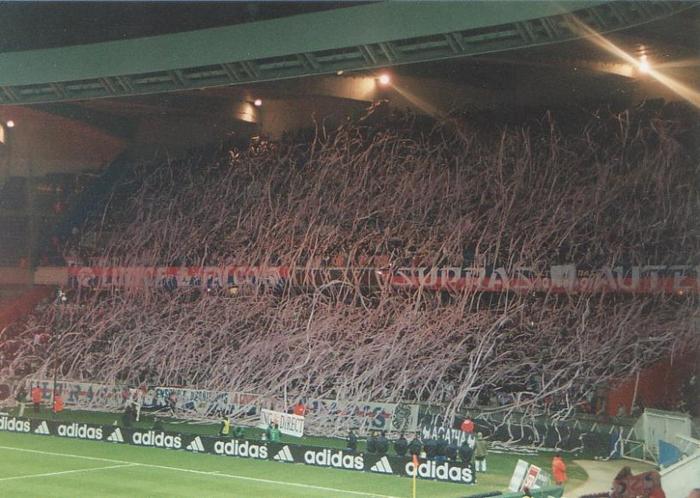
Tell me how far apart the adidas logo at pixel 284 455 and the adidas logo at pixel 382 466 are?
2195 millimetres

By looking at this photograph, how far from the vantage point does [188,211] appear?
3441 cm

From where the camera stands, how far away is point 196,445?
23219 millimetres

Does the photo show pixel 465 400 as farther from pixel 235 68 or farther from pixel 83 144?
pixel 83 144

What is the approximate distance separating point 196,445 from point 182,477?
2787 millimetres

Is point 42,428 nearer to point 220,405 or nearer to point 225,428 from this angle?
point 220,405

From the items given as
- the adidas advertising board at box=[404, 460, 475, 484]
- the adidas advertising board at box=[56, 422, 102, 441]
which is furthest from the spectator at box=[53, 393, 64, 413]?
the adidas advertising board at box=[404, 460, 475, 484]

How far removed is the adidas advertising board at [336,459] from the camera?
67.5ft

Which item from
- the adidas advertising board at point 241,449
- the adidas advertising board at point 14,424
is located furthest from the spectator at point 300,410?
the adidas advertising board at point 14,424

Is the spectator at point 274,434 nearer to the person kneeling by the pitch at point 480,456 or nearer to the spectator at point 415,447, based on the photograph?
the spectator at point 415,447

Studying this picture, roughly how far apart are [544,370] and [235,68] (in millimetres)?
11315

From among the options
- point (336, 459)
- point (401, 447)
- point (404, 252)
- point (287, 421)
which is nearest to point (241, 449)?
point (287, 421)

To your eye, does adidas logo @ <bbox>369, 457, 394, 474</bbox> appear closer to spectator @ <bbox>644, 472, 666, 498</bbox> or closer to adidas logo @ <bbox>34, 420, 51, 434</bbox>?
spectator @ <bbox>644, 472, 666, 498</bbox>

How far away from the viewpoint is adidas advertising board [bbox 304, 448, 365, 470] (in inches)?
810

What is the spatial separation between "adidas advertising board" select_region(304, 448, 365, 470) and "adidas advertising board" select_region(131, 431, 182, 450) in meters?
3.98
